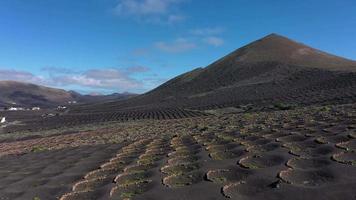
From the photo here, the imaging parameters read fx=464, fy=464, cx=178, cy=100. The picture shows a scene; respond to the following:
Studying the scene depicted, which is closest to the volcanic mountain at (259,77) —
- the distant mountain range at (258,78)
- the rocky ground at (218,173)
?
the distant mountain range at (258,78)

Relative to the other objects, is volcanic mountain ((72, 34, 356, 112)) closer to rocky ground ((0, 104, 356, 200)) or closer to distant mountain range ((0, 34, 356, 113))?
distant mountain range ((0, 34, 356, 113))

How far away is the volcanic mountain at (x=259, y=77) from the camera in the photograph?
70.7 m

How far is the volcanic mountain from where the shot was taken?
232ft

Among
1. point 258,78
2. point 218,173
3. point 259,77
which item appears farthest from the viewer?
point 259,77

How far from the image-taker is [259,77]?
96000 millimetres

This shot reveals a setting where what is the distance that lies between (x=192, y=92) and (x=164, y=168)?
3760 inches

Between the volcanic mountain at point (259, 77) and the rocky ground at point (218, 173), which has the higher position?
the volcanic mountain at point (259, 77)

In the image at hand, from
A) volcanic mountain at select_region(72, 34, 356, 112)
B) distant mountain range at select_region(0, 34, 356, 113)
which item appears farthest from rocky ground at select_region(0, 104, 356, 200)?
volcanic mountain at select_region(72, 34, 356, 112)

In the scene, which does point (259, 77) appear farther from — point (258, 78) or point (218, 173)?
point (218, 173)

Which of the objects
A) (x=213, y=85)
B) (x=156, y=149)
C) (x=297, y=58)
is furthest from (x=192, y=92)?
(x=156, y=149)

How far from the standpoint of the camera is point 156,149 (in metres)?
11.9

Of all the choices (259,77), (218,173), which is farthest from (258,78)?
(218,173)

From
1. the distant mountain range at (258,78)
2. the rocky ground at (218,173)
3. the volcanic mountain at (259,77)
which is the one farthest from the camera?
the distant mountain range at (258,78)

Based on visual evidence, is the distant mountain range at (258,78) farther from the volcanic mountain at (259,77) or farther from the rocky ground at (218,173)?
the rocky ground at (218,173)
